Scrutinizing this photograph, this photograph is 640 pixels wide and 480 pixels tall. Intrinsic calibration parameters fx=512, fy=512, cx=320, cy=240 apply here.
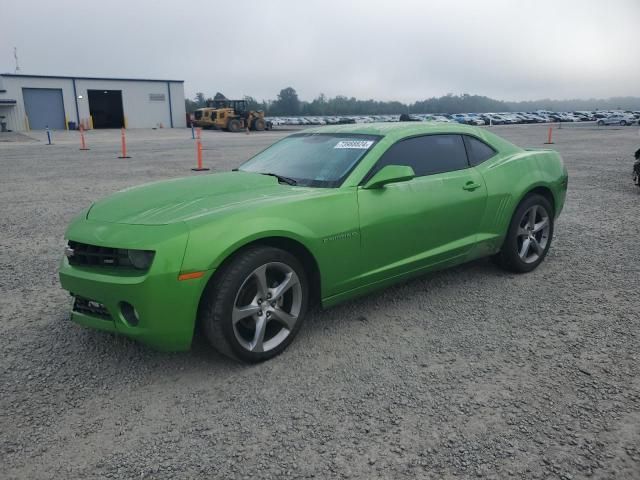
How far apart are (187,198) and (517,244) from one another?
3.09m

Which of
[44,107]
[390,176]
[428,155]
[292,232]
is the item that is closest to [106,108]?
[44,107]

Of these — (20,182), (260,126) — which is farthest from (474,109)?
(20,182)

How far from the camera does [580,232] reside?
657 centimetres

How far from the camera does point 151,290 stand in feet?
9.27

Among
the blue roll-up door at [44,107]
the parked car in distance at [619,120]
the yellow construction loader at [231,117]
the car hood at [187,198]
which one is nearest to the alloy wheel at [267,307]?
the car hood at [187,198]

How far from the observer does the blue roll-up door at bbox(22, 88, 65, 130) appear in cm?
4131

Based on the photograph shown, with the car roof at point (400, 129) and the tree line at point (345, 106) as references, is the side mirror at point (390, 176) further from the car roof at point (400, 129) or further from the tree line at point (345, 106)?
the tree line at point (345, 106)

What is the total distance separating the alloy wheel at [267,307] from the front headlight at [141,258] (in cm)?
54

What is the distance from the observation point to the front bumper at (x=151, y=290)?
2.84 meters

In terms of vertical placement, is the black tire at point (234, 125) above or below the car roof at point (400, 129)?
below

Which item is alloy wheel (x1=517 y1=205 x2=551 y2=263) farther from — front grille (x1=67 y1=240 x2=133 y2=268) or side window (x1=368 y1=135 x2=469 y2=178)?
front grille (x1=67 y1=240 x2=133 y2=268)

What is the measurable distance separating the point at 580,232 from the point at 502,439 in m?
4.83

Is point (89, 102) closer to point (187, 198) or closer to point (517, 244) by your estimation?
point (187, 198)

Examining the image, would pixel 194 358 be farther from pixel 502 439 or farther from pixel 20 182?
pixel 20 182
